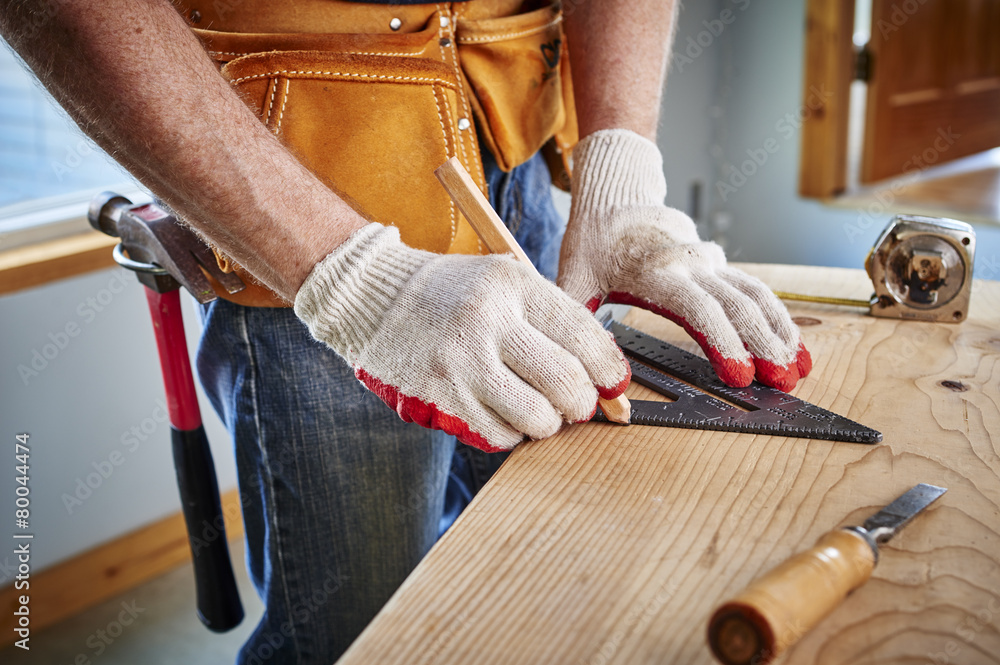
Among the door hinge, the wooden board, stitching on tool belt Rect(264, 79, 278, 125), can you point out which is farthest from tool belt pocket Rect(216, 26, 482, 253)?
the door hinge

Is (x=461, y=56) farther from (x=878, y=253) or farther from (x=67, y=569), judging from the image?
(x=67, y=569)

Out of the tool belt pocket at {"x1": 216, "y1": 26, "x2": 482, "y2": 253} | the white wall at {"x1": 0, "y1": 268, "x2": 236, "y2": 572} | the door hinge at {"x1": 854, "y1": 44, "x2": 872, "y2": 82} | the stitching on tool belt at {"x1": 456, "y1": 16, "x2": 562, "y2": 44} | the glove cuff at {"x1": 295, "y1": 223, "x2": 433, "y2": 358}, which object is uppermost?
the stitching on tool belt at {"x1": 456, "y1": 16, "x2": 562, "y2": 44}

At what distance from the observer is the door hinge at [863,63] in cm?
344

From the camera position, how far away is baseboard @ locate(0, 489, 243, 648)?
1.94 meters

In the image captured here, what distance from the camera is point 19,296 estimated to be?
1811 millimetres

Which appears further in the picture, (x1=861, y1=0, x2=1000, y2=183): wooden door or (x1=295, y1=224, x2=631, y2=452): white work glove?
(x1=861, y1=0, x2=1000, y2=183): wooden door

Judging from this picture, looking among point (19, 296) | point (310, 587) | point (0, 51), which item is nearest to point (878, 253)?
point (310, 587)

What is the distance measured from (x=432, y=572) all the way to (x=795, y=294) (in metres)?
0.75

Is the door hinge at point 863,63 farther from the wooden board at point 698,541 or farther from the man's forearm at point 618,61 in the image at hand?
the wooden board at point 698,541

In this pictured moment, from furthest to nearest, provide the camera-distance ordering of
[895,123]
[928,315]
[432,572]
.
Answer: [895,123] < [928,315] < [432,572]

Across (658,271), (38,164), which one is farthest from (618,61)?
(38,164)

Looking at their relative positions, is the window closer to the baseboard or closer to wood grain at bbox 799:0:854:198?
the baseboard

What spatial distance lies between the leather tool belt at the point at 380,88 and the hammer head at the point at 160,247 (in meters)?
0.03

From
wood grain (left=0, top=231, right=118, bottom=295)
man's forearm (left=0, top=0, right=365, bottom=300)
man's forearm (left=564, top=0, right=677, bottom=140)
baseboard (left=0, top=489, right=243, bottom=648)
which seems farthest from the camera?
baseboard (left=0, top=489, right=243, bottom=648)
